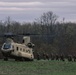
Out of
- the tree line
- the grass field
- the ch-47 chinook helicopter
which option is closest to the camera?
the grass field

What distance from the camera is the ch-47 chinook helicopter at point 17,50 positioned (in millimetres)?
44312

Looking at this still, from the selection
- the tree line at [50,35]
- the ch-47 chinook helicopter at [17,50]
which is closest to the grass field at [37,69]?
the ch-47 chinook helicopter at [17,50]

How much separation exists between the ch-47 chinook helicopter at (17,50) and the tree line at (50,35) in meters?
28.3

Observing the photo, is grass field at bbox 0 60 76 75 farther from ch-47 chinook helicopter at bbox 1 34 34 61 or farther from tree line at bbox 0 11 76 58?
tree line at bbox 0 11 76 58

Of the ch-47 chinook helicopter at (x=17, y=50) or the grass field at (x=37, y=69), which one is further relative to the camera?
the ch-47 chinook helicopter at (x=17, y=50)

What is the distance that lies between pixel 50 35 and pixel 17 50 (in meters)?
40.6

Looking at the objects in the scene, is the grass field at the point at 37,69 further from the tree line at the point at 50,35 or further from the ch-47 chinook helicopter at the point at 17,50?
the tree line at the point at 50,35

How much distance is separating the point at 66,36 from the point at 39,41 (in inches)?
625

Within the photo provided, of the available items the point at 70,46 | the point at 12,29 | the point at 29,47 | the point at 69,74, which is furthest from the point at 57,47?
the point at 69,74

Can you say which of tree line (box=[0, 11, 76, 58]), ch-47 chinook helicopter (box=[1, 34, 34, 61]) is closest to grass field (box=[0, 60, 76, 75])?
ch-47 chinook helicopter (box=[1, 34, 34, 61])

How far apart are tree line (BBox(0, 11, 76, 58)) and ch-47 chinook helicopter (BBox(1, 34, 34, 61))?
28333 mm

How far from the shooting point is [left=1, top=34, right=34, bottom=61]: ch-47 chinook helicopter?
4431 cm

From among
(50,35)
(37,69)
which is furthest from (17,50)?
(50,35)

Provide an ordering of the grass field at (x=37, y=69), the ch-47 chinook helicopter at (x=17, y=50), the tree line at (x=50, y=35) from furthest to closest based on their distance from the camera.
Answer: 1. the tree line at (x=50, y=35)
2. the ch-47 chinook helicopter at (x=17, y=50)
3. the grass field at (x=37, y=69)
